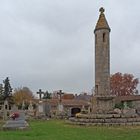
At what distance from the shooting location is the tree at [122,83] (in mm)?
79375

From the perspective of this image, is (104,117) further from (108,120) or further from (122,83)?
(122,83)

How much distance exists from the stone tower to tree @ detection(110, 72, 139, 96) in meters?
48.9

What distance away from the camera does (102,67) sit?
99.9 feet

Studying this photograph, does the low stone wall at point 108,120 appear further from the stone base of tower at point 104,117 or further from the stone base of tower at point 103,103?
the stone base of tower at point 103,103

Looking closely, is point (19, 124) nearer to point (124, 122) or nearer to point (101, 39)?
point (124, 122)

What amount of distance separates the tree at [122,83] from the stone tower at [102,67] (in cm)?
4890

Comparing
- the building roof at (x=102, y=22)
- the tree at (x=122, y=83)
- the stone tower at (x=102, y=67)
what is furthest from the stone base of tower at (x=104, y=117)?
the tree at (x=122, y=83)

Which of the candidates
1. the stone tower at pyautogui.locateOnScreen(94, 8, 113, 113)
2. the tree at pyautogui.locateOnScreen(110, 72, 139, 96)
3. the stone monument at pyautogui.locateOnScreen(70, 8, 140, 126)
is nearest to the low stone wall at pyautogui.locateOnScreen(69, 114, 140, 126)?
the stone monument at pyautogui.locateOnScreen(70, 8, 140, 126)

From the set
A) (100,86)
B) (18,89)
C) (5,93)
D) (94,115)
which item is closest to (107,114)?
(94,115)

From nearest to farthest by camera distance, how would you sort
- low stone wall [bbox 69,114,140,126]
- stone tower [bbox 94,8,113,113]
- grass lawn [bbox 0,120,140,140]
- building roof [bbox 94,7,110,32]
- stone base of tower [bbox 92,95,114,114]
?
grass lawn [bbox 0,120,140,140], low stone wall [bbox 69,114,140,126], stone base of tower [bbox 92,95,114,114], stone tower [bbox 94,8,113,113], building roof [bbox 94,7,110,32]

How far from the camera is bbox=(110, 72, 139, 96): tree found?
260 feet

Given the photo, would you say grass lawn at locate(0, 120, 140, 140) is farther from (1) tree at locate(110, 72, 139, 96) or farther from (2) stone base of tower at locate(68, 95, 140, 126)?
(1) tree at locate(110, 72, 139, 96)

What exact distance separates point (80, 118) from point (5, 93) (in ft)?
171

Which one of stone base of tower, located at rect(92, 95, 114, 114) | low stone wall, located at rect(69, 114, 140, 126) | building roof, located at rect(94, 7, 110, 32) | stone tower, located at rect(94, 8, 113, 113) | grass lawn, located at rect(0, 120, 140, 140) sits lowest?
grass lawn, located at rect(0, 120, 140, 140)
